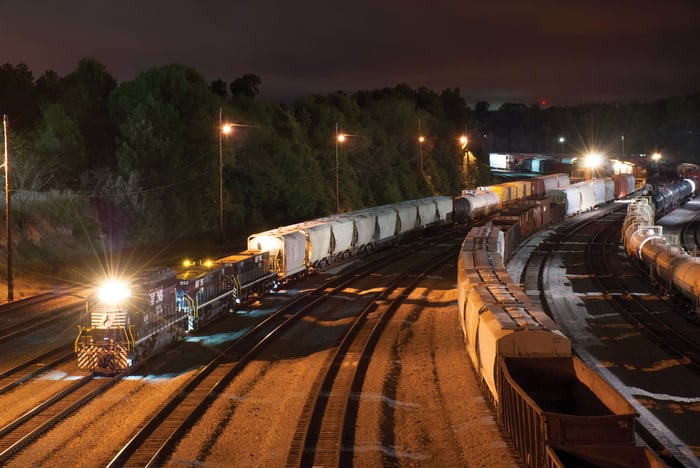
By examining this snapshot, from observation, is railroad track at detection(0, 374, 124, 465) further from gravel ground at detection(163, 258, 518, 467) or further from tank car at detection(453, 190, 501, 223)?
tank car at detection(453, 190, 501, 223)

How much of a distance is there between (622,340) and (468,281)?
6172 millimetres

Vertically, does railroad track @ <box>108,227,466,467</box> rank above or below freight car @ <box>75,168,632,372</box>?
below

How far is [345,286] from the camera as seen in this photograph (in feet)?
121

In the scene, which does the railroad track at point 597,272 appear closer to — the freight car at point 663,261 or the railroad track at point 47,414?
the freight car at point 663,261

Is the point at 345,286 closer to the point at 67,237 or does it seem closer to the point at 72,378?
the point at 72,378

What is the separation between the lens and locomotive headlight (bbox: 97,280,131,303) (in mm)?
21719

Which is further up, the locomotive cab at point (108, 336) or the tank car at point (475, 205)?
the tank car at point (475, 205)

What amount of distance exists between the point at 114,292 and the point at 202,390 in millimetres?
4585

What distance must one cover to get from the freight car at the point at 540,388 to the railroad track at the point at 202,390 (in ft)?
23.8

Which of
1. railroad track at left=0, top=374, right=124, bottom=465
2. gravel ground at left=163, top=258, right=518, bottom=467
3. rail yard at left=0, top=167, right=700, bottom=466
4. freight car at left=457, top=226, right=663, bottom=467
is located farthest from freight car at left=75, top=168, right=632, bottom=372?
freight car at left=457, top=226, right=663, bottom=467

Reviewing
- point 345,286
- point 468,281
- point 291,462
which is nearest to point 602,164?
point 345,286

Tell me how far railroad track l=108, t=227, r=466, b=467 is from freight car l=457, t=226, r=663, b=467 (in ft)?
23.8

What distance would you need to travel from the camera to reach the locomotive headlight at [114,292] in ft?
71.3

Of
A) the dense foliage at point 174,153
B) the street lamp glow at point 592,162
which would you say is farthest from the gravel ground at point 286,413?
the street lamp glow at point 592,162
